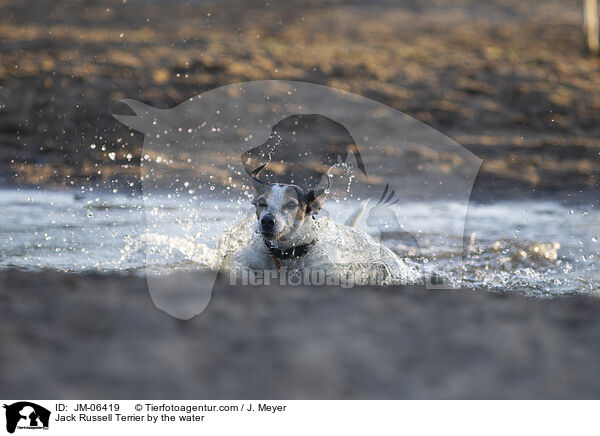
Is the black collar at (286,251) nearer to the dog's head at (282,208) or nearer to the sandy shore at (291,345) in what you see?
the dog's head at (282,208)

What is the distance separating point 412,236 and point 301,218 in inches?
70.7

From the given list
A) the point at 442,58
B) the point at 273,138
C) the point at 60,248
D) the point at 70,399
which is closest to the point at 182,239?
the point at 60,248

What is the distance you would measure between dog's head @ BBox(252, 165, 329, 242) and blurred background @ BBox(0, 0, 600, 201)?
3.27 metres

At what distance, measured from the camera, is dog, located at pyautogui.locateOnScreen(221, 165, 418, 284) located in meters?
5.04

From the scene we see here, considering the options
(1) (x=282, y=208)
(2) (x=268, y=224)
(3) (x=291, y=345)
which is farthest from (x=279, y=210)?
(3) (x=291, y=345)

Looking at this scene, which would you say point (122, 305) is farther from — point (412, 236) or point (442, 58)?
point (442, 58)

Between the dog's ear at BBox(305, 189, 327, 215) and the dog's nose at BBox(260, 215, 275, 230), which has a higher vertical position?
the dog's ear at BBox(305, 189, 327, 215)

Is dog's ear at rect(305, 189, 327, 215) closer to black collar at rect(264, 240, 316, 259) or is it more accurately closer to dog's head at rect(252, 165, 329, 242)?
dog's head at rect(252, 165, 329, 242)

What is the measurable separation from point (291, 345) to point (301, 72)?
34.4ft

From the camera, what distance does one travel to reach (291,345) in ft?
11.7

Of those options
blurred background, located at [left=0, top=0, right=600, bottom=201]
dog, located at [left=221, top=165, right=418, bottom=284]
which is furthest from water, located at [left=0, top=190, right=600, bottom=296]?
blurred background, located at [left=0, top=0, right=600, bottom=201]

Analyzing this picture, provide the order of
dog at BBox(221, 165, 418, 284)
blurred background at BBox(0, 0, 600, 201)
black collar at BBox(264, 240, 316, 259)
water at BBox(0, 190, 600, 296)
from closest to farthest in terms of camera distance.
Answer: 1. dog at BBox(221, 165, 418, 284)
2. black collar at BBox(264, 240, 316, 259)
3. water at BBox(0, 190, 600, 296)
4. blurred background at BBox(0, 0, 600, 201)

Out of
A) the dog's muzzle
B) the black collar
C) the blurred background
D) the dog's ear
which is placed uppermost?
the blurred background

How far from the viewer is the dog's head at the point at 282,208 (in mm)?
4922
